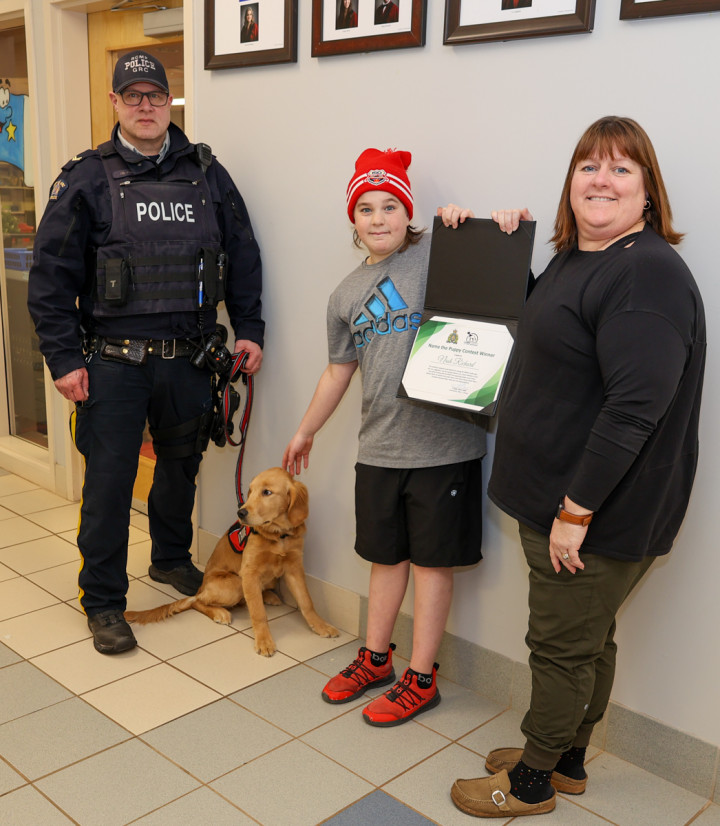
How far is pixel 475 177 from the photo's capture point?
2.42 meters

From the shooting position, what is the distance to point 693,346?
1.71m

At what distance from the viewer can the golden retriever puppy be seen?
2.83 meters

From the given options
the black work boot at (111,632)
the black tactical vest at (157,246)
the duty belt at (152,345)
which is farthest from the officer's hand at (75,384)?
the black work boot at (111,632)

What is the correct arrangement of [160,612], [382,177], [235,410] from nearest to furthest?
[382,177]
[160,612]
[235,410]

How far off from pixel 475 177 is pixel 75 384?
1489 millimetres

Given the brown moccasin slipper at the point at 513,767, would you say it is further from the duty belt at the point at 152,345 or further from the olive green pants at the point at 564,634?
the duty belt at the point at 152,345

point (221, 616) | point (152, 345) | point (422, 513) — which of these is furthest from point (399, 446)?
point (221, 616)

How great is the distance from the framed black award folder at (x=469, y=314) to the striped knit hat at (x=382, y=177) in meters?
0.14

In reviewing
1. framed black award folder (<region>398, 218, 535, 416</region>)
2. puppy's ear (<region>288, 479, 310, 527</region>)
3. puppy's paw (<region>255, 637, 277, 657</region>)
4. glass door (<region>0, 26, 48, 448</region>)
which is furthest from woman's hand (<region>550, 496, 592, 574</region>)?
glass door (<region>0, 26, 48, 448</region>)

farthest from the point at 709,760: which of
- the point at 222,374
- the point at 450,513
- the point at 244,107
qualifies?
the point at 244,107

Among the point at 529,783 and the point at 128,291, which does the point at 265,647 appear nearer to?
the point at 529,783

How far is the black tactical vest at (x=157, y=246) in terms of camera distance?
9.11 ft

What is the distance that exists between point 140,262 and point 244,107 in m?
0.75

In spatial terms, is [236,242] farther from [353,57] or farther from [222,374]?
[353,57]
